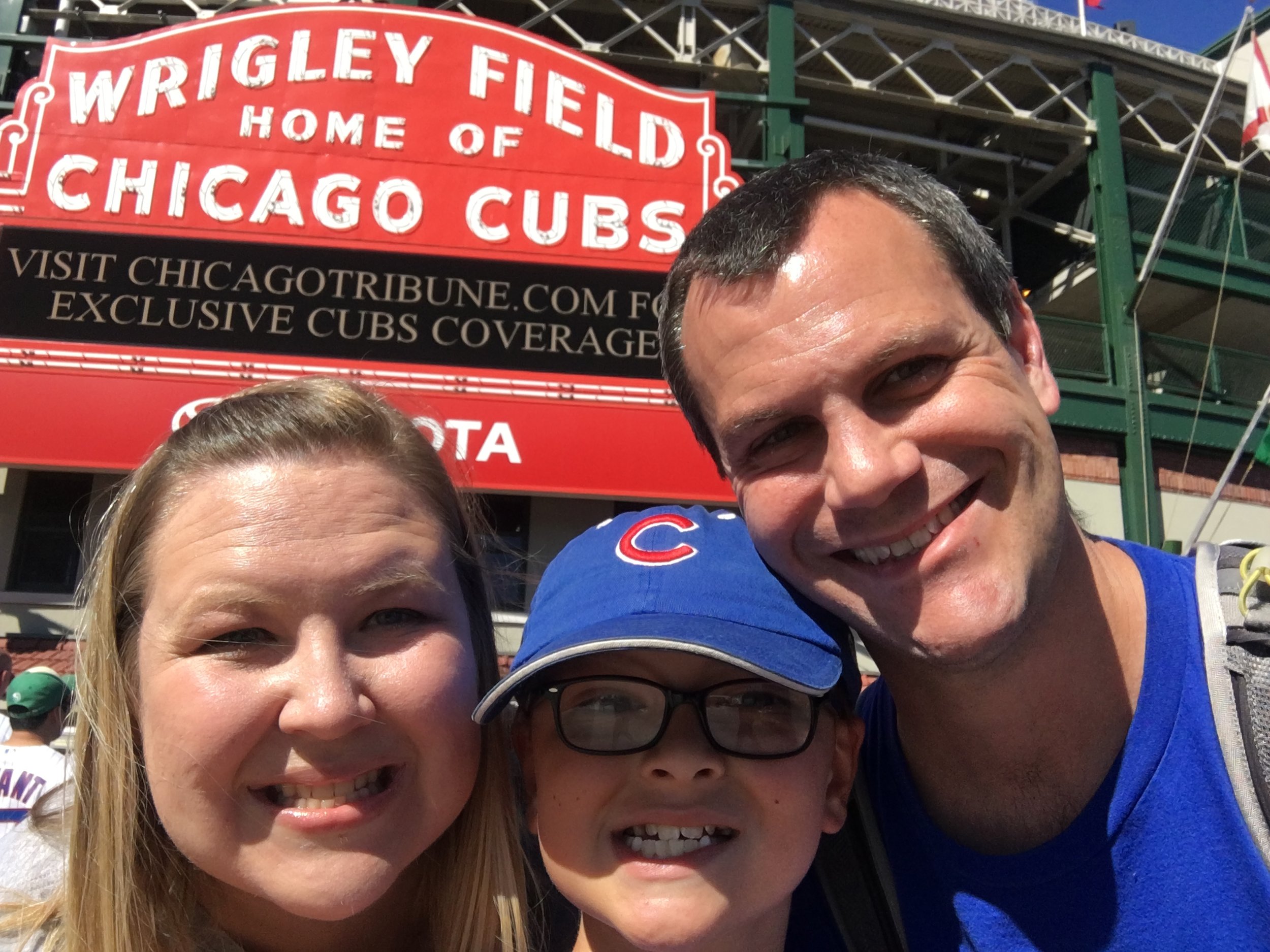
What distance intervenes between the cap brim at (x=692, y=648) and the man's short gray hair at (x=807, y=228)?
52 cm

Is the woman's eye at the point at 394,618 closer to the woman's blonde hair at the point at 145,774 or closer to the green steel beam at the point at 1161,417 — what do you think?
the woman's blonde hair at the point at 145,774

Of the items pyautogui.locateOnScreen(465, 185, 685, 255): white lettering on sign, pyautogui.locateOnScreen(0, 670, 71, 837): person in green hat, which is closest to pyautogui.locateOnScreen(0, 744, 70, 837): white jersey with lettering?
pyautogui.locateOnScreen(0, 670, 71, 837): person in green hat

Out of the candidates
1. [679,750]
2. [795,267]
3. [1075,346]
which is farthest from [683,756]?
[1075,346]

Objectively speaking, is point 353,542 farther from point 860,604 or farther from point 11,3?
point 11,3

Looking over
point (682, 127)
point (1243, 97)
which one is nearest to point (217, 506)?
point (682, 127)

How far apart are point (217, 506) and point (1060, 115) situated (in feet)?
46.7

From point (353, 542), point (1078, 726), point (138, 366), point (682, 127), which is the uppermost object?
point (682, 127)

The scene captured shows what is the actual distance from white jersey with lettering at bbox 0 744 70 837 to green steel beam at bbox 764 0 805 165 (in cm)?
800

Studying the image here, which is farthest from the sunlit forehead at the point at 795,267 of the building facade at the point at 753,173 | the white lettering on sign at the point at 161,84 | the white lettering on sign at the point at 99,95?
the white lettering on sign at the point at 99,95

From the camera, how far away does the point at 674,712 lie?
4.63 ft

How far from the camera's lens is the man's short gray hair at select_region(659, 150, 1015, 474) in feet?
5.57

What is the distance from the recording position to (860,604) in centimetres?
157

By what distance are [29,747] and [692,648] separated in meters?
4.47

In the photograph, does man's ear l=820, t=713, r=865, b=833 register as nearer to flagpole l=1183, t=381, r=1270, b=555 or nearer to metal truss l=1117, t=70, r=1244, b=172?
flagpole l=1183, t=381, r=1270, b=555
